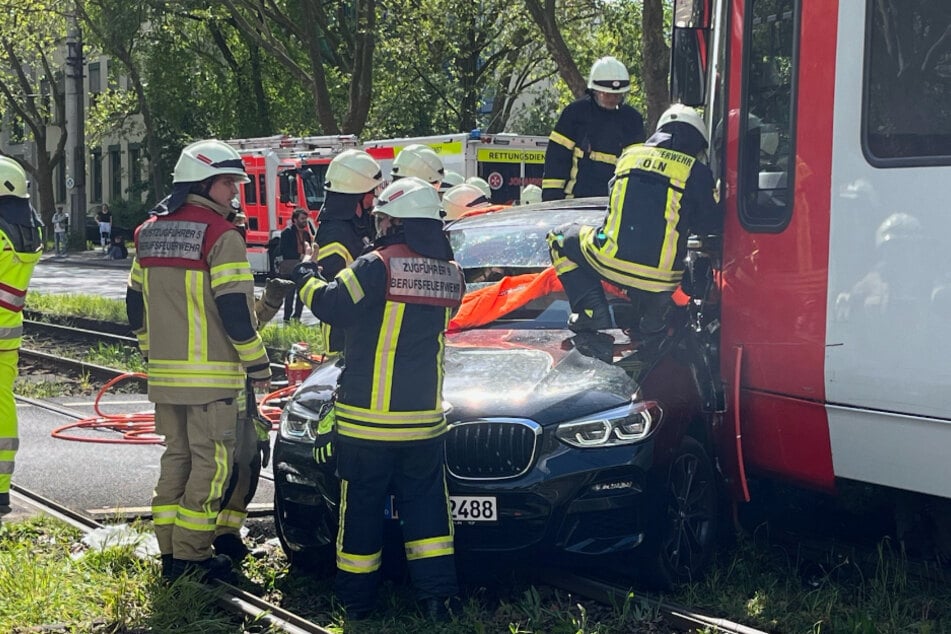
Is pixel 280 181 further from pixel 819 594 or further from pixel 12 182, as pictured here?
pixel 819 594

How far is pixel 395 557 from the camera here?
588cm

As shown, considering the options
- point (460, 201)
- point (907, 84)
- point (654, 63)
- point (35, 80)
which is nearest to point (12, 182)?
point (460, 201)

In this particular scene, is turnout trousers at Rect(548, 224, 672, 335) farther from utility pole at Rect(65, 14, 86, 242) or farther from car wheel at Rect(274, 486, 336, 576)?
utility pole at Rect(65, 14, 86, 242)

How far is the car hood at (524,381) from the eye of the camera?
5535mm

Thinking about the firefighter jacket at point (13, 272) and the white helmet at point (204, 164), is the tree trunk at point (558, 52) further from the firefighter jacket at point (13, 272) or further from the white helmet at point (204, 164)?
the white helmet at point (204, 164)

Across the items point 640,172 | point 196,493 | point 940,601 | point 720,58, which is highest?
point 720,58

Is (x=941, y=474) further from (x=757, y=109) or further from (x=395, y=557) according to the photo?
(x=395, y=557)

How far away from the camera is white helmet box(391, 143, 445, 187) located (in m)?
8.21

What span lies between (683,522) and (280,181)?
22.8 metres

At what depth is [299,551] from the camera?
5996 mm

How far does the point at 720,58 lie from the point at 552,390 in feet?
6.34

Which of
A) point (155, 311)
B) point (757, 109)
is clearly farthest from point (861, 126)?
point (155, 311)

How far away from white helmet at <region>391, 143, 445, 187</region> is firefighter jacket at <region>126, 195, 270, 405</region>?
8.08 ft

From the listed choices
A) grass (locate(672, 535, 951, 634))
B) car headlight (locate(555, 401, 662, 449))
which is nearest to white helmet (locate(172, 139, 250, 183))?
car headlight (locate(555, 401, 662, 449))
